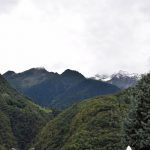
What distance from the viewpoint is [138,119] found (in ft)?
136

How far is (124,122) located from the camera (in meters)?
42.1

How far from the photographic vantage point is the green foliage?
40719 mm

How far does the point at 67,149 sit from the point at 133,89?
477ft

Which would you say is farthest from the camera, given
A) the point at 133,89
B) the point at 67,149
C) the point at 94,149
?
the point at 67,149

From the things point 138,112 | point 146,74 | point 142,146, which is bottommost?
point 142,146

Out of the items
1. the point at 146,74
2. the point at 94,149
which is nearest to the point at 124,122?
the point at 146,74

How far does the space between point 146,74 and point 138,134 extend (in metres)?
6.29

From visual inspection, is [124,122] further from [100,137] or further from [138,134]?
[100,137]

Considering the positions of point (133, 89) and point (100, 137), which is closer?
point (133, 89)

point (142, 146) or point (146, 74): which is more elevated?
point (146, 74)

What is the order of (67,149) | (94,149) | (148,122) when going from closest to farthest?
1. (148,122)
2. (94,149)
3. (67,149)

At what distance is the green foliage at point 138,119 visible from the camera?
4072 centimetres

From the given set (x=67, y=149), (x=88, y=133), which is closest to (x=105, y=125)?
(x=88, y=133)

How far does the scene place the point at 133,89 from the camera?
44062 millimetres
